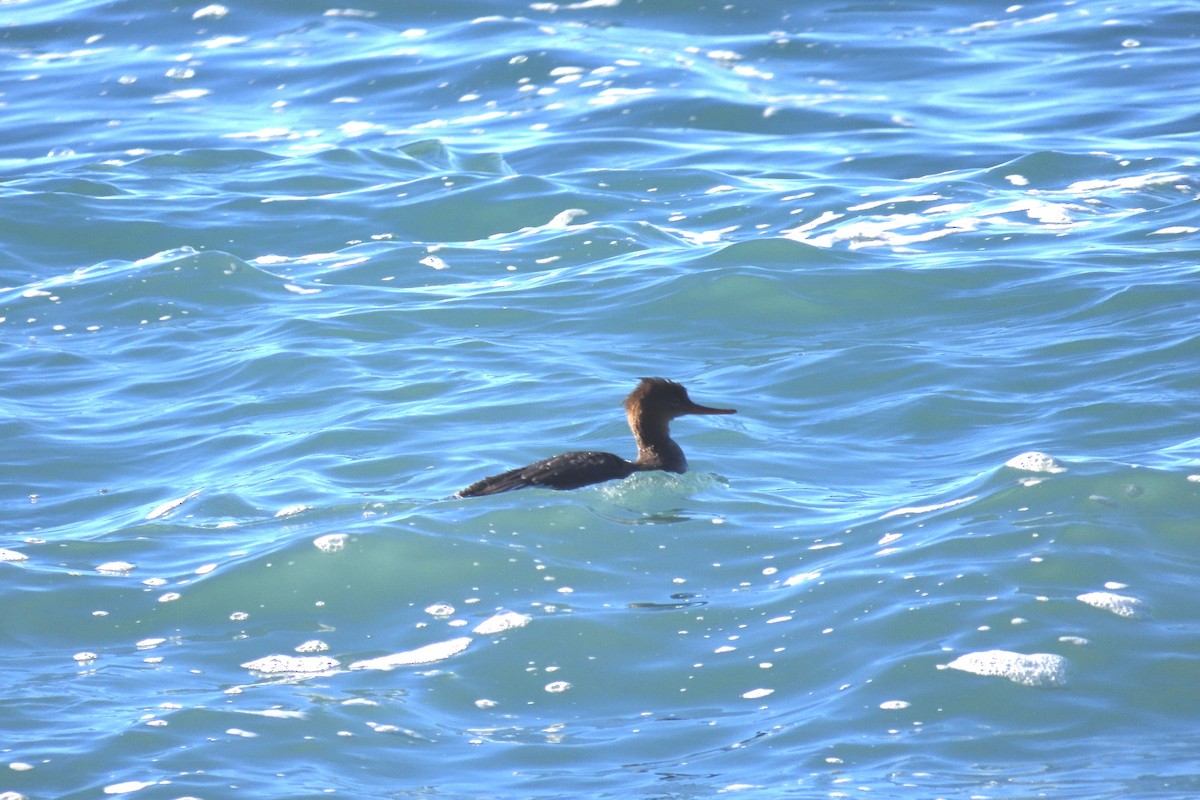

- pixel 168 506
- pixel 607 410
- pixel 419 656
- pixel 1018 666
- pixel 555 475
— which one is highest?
pixel 607 410

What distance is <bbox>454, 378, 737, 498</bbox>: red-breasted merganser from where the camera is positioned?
812 cm

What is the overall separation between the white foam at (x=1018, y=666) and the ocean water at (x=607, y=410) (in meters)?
0.02

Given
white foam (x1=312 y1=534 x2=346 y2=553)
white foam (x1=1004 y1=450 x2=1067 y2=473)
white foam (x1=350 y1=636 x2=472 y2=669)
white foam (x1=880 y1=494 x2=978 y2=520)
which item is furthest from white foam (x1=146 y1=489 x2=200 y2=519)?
white foam (x1=1004 y1=450 x2=1067 y2=473)

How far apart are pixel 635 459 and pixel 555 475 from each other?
130 centimetres

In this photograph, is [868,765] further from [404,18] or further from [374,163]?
[404,18]

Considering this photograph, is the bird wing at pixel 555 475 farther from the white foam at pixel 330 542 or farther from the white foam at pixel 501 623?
the white foam at pixel 501 623

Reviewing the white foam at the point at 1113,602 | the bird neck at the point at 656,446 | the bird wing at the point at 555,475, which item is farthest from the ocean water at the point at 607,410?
the bird neck at the point at 656,446

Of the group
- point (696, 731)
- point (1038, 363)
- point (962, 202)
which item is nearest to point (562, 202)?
point (962, 202)

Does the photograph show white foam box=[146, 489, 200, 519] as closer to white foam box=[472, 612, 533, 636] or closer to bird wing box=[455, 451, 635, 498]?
bird wing box=[455, 451, 635, 498]

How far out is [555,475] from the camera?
26.8 ft

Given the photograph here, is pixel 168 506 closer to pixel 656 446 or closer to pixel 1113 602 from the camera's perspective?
pixel 656 446

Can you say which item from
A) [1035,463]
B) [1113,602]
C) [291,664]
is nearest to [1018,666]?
[1113,602]

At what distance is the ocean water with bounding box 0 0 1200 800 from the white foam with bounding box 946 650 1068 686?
2 centimetres

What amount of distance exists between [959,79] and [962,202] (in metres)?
4.81
